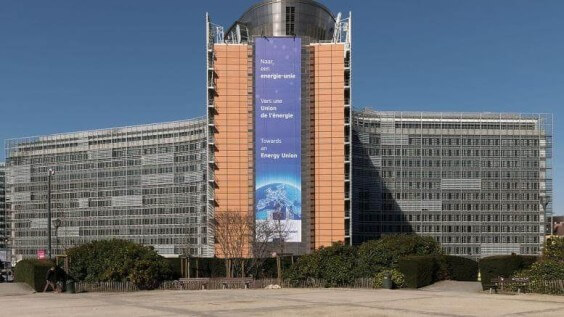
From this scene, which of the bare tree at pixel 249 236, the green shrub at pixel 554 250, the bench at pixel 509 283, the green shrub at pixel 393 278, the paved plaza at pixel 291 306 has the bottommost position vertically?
the bare tree at pixel 249 236

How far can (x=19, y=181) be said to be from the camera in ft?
551

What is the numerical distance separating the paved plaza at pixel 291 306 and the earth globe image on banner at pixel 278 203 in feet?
212

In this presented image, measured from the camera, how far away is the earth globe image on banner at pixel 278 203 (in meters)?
94.6

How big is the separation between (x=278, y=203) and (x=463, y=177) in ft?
209

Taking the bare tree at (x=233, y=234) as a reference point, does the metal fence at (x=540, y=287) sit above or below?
above

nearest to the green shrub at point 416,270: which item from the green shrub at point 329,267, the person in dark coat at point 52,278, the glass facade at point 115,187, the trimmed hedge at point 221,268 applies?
the green shrub at point 329,267

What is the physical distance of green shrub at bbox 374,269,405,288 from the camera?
37625 millimetres

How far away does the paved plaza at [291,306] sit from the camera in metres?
21.8

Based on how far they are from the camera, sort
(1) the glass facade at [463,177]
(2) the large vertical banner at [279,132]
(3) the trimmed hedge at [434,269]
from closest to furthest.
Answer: (3) the trimmed hedge at [434,269] < (2) the large vertical banner at [279,132] < (1) the glass facade at [463,177]

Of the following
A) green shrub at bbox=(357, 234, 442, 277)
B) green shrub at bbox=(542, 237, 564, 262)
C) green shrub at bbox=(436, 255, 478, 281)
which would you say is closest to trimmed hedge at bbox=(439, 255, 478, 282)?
green shrub at bbox=(436, 255, 478, 281)

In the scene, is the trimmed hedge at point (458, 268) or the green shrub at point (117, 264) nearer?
the green shrub at point (117, 264)

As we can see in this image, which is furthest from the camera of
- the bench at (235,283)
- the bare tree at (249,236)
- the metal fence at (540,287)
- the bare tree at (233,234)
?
the bare tree at (233,234)

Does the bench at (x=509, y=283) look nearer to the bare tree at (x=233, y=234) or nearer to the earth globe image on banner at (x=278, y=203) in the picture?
the bare tree at (x=233, y=234)

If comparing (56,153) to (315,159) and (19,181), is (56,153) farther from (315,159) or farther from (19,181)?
(315,159)
